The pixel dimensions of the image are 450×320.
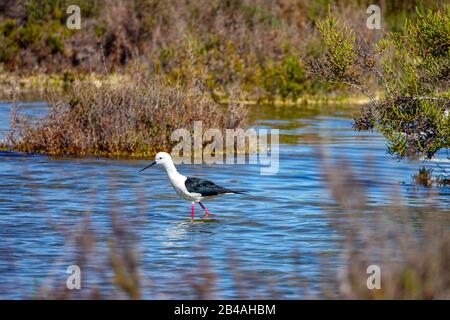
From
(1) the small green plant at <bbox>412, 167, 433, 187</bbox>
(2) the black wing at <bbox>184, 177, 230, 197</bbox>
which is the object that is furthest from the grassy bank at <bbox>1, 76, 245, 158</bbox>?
(2) the black wing at <bbox>184, 177, 230, 197</bbox>

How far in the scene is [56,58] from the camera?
43.0 metres

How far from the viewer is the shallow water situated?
10.2 metres

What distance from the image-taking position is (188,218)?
14680 mm

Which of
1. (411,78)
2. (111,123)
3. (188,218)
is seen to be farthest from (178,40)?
(188,218)

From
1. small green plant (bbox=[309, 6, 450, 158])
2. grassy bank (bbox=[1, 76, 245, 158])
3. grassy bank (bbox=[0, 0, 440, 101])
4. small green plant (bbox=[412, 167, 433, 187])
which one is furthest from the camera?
grassy bank (bbox=[0, 0, 440, 101])

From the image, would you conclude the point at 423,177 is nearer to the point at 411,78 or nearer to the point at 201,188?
the point at 411,78

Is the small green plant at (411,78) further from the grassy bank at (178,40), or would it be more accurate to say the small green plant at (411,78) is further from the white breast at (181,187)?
the grassy bank at (178,40)

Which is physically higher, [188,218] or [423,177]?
[423,177]

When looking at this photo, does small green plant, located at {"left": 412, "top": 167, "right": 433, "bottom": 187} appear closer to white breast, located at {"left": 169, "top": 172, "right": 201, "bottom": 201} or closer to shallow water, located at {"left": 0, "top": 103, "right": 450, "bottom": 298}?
Result: shallow water, located at {"left": 0, "top": 103, "right": 450, "bottom": 298}

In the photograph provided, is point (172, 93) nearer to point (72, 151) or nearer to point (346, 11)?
point (72, 151)

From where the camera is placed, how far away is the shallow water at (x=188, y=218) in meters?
10.2

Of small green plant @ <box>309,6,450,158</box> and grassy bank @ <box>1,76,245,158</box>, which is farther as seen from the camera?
grassy bank @ <box>1,76,245,158</box>

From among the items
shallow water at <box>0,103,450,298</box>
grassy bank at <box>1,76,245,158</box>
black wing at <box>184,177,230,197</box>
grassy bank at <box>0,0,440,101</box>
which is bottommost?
shallow water at <box>0,103,450,298</box>

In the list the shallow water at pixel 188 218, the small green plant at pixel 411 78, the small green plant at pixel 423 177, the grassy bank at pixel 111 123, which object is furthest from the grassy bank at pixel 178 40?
the small green plant at pixel 411 78
